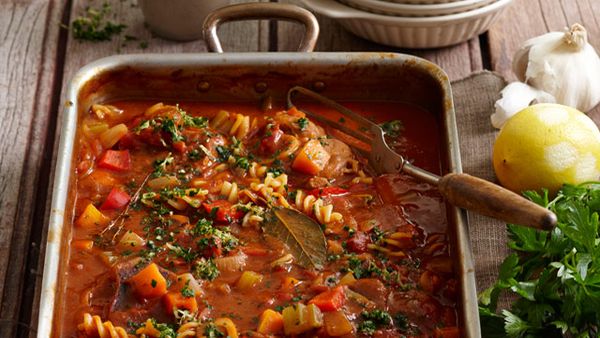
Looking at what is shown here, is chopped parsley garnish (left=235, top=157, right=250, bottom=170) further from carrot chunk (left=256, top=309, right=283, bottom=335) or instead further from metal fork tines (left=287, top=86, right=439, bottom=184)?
carrot chunk (left=256, top=309, right=283, bottom=335)

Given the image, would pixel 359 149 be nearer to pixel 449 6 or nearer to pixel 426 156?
pixel 426 156

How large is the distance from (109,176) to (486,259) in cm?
203

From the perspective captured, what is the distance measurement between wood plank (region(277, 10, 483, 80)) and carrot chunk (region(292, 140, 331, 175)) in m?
1.54

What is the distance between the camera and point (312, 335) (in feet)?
14.5

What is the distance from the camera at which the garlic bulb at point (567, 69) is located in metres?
5.98

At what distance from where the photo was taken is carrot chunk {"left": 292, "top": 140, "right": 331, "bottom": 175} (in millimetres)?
5254

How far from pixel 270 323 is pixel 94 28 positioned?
313 cm

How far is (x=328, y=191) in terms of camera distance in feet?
16.9

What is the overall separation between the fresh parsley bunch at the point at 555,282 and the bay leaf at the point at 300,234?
0.82 metres

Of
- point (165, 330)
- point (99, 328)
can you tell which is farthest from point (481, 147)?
point (99, 328)

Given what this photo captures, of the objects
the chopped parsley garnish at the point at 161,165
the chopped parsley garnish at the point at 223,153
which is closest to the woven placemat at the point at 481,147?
the chopped parsley garnish at the point at 223,153

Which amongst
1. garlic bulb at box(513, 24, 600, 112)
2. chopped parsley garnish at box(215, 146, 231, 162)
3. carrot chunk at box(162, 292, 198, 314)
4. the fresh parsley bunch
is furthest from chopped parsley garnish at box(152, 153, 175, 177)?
garlic bulb at box(513, 24, 600, 112)

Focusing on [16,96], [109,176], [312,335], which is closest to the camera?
[312,335]

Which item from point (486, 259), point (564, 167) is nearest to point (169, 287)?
point (486, 259)
